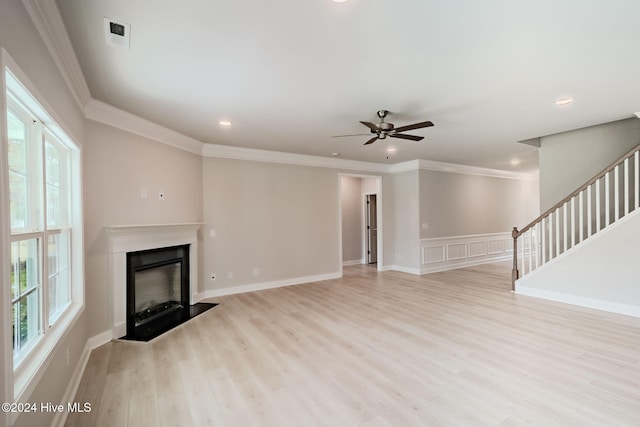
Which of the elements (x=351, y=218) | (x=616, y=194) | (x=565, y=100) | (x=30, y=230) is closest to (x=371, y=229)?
(x=351, y=218)

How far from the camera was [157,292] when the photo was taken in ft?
13.4

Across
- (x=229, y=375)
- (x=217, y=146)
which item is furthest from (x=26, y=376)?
(x=217, y=146)

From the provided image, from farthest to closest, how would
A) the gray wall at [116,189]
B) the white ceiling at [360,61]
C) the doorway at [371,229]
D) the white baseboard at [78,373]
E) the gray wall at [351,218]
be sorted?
the doorway at [371,229], the gray wall at [351,218], the gray wall at [116,189], the white baseboard at [78,373], the white ceiling at [360,61]

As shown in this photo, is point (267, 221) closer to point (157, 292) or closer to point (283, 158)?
point (283, 158)

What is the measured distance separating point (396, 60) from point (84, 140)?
125 inches

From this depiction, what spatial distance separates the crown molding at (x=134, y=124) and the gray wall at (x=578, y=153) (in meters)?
5.84

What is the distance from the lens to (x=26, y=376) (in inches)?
59.0

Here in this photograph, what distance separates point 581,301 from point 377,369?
11.9 ft

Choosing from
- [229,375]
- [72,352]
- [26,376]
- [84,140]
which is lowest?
[229,375]

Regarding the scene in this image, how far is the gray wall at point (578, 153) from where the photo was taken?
4105 millimetres

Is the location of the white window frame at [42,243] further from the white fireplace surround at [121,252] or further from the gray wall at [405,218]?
the gray wall at [405,218]

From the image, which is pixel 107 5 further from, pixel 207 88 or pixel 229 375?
pixel 229 375

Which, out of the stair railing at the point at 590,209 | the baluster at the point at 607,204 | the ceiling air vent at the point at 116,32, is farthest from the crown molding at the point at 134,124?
the baluster at the point at 607,204

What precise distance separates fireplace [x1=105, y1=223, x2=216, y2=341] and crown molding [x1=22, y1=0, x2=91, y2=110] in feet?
4.89
